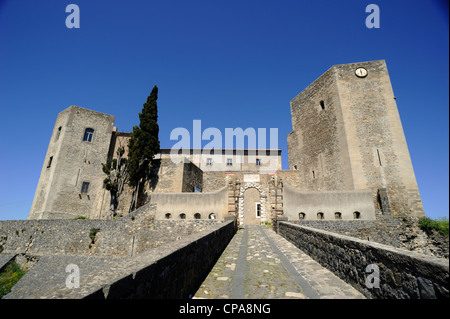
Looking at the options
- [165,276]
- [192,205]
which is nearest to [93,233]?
[192,205]

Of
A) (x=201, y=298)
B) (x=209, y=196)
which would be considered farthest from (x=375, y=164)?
(x=201, y=298)

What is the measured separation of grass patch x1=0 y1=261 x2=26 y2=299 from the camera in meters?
13.1

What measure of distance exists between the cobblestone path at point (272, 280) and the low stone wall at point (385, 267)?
0.25 metres

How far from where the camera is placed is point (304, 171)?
21.1 m

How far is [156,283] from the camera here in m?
2.46

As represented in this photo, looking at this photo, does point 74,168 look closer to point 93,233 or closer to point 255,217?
point 93,233

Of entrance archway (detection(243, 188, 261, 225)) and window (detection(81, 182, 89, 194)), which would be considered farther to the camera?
entrance archway (detection(243, 188, 261, 225))

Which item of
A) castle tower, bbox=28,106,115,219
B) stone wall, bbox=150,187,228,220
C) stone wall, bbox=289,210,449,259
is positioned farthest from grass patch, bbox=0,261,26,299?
stone wall, bbox=289,210,449,259

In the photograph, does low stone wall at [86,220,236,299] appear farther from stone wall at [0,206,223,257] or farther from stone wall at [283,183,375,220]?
stone wall at [283,183,375,220]

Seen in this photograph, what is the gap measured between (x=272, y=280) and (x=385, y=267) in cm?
212

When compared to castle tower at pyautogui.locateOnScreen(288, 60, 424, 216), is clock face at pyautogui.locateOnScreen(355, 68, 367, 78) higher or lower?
higher

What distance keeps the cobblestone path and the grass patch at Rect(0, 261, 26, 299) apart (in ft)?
51.9

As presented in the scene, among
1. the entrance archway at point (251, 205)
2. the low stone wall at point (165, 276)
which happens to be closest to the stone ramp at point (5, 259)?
the low stone wall at point (165, 276)
